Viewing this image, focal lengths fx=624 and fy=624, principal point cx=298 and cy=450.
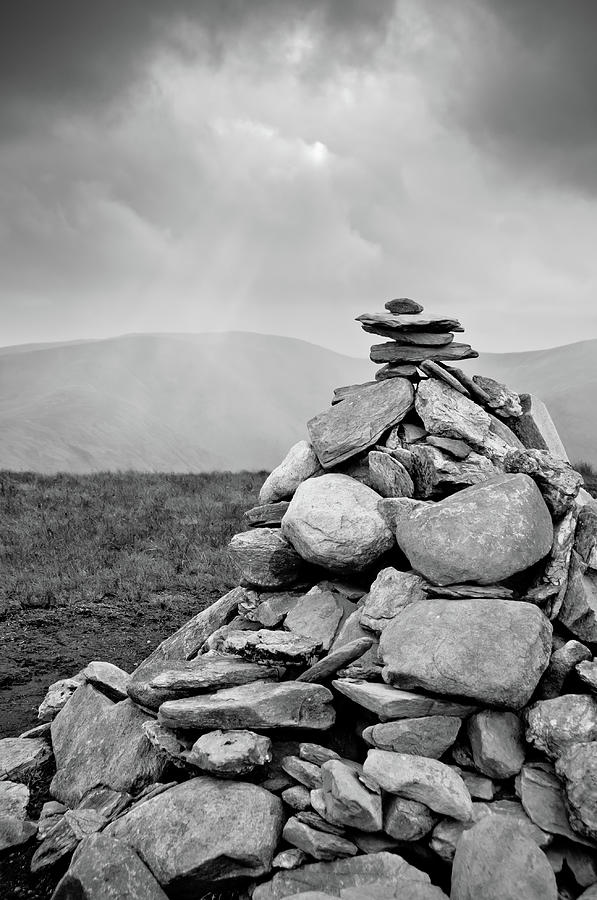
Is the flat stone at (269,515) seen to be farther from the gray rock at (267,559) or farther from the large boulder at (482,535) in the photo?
the large boulder at (482,535)

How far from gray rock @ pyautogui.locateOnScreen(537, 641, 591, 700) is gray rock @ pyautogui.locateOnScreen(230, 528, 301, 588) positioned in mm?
3810

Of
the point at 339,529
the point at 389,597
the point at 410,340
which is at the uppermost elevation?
the point at 410,340

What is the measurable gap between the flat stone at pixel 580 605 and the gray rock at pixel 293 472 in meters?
4.12

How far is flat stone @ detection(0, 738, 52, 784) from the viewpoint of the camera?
750 centimetres

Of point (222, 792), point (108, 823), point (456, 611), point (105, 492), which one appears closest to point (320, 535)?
point (456, 611)

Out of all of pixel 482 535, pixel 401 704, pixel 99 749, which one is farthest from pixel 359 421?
pixel 99 749

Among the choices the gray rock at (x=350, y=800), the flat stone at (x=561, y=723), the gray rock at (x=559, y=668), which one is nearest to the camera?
the gray rock at (x=350, y=800)

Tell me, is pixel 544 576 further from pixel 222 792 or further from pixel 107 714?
pixel 107 714

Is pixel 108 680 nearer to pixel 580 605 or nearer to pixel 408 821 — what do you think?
pixel 408 821

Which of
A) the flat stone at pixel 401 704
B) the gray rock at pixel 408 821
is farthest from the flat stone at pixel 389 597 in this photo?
the gray rock at pixel 408 821

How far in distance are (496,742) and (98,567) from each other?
13.5 meters

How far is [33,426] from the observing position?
50844mm

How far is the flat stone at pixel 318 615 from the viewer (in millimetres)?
8211

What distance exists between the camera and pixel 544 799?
5.65 m
